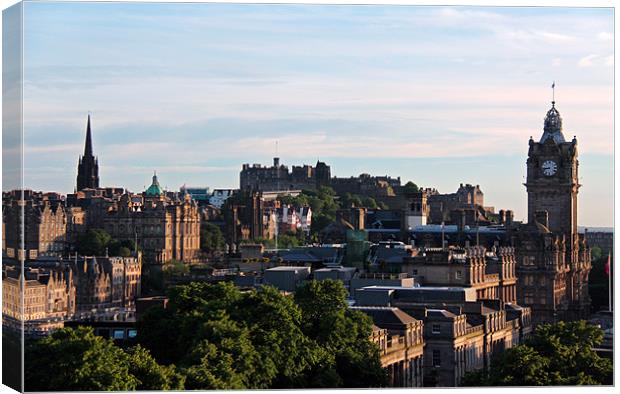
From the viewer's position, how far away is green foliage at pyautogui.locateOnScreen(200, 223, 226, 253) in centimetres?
16300

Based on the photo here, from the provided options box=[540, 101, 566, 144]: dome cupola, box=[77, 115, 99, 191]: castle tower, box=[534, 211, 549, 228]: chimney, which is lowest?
box=[534, 211, 549, 228]: chimney

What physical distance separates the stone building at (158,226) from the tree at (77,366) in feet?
319

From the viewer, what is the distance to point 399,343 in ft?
227

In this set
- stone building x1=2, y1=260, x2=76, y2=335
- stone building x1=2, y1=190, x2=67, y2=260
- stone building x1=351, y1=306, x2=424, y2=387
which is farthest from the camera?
stone building x1=2, y1=190, x2=67, y2=260

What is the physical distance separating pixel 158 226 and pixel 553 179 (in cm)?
4011

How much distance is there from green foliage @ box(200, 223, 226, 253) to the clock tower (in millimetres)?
37972

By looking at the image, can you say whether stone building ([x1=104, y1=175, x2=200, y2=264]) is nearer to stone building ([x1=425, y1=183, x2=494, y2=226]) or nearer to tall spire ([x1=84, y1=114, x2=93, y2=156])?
tall spire ([x1=84, y1=114, x2=93, y2=156])

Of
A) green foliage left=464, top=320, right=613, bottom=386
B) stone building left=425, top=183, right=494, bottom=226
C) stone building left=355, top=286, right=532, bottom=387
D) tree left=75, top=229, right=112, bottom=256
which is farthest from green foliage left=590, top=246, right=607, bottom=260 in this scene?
green foliage left=464, top=320, right=613, bottom=386

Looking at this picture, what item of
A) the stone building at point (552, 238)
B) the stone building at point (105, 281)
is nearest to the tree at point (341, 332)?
the stone building at point (552, 238)

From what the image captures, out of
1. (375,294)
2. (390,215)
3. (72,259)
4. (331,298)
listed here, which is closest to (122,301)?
(72,259)

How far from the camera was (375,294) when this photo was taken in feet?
258

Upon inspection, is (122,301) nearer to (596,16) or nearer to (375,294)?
(375,294)

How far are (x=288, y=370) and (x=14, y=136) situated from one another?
13.4 metres

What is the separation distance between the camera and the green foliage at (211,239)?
163m
